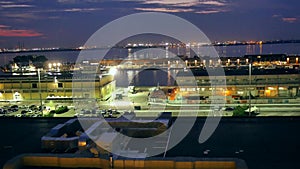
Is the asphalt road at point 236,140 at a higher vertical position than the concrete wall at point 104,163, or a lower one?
lower

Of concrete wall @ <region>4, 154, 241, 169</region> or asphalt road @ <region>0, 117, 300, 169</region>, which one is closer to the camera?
concrete wall @ <region>4, 154, 241, 169</region>

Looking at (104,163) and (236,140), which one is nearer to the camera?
(104,163)

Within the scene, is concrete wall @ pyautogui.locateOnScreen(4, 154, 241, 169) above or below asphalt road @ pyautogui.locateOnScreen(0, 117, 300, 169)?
above

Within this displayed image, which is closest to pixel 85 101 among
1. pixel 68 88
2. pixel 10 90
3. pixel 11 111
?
pixel 68 88

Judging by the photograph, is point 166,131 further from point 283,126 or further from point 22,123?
point 22,123

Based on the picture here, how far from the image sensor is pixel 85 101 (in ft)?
50.9

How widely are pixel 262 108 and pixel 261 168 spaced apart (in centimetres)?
1038

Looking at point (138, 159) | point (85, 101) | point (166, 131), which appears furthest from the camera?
point (85, 101)

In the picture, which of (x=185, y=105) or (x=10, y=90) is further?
(x=10, y=90)

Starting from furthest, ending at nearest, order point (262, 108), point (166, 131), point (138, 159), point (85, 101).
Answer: point (85, 101)
point (262, 108)
point (166, 131)
point (138, 159)

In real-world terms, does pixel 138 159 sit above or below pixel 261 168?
above

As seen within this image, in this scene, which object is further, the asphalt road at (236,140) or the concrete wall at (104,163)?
the asphalt road at (236,140)

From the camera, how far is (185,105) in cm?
1353

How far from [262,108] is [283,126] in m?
8.68
